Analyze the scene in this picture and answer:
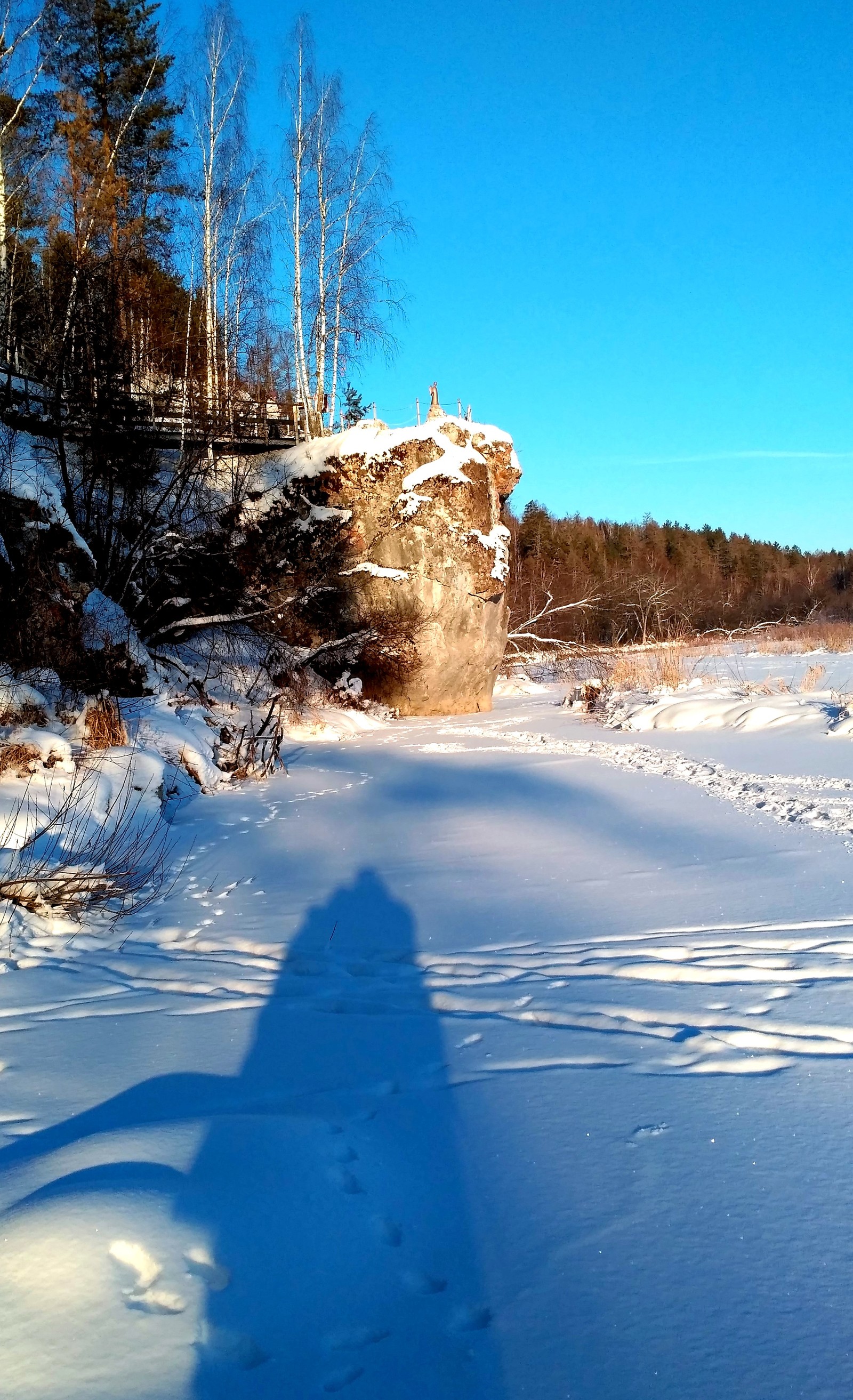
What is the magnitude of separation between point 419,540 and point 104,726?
31.0ft

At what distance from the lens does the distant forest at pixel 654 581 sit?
81.3 feet

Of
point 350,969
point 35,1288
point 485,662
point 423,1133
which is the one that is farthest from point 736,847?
point 485,662

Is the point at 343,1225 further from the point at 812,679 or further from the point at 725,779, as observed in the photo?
the point at 812,679

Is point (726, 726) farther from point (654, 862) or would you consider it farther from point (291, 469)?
point (291, 469)

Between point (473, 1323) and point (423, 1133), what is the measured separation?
2.43 ft

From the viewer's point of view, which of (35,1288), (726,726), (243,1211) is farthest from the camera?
(726,726)

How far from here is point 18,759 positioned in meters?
6.95

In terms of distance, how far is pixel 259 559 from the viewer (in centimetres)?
1659

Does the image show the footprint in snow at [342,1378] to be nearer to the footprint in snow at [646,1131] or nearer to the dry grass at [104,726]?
the footprint in snow at [646,1131]

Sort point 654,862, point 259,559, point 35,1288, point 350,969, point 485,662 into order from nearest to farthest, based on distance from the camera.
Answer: point 35,1288 → point 350,969 → point 654,862 → point 259,559 → point 485,662

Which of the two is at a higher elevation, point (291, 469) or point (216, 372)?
point (216, 372)

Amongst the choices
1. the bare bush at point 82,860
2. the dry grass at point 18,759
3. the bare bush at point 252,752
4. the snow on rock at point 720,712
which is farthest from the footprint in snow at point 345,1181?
the snow on rock at point 720,712

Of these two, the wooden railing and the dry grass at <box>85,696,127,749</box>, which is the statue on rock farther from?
the dry grass at <box>85,696,127,749</box>

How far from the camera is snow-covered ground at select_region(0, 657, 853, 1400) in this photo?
5.85 feet
